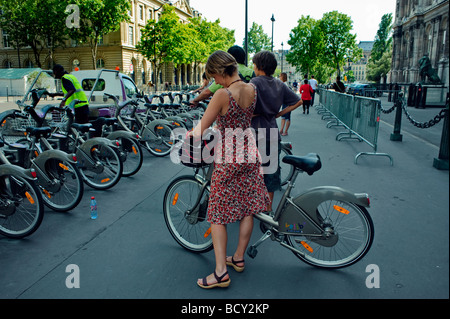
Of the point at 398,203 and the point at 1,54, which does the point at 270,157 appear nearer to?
the point at 398,203

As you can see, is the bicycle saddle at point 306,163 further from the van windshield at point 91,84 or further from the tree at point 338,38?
the tree at point 338,38

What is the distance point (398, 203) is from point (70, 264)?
415 cm

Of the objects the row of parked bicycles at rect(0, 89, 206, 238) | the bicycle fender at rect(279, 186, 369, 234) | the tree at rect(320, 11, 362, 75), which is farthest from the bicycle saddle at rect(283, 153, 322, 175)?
the tree at rect(320, 11, 362, 75)

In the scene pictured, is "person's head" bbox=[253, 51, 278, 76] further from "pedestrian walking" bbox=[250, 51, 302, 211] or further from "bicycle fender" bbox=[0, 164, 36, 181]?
"bicycle fender" bbox=[0, 164, 36, 181]

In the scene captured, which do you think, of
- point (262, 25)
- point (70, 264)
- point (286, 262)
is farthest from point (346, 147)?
point (262, 25)

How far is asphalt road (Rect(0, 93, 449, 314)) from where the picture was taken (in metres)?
2.98

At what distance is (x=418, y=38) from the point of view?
49719 mm

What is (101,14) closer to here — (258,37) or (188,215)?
(188,215)

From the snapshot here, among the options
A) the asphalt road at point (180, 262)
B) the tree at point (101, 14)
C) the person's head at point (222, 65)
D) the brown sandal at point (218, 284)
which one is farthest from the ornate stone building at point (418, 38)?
the brown sandal at point (218, 284)

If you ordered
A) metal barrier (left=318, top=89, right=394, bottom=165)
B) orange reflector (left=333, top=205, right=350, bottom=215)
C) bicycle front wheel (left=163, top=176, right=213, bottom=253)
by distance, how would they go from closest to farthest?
1. orange reflector (left=333, top=205, right=350, bottom=215)
2. bicycle front wheel (left=163, top=176, right=213, bottom=253)
3. metal barrier (left=318, top=89, right=394, bottom=165)

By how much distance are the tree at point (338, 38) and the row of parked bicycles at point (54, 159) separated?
→ 207 ft

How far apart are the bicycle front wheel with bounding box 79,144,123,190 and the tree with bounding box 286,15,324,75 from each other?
6005 cm

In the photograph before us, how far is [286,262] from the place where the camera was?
142 inches

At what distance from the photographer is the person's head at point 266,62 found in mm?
4055
